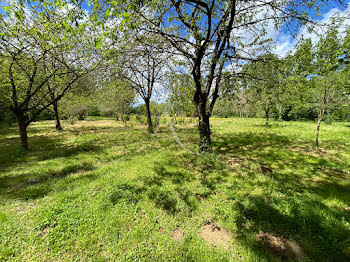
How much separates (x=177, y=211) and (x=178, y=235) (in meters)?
0.56

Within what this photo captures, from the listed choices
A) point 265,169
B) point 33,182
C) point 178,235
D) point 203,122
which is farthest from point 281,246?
point 33,182

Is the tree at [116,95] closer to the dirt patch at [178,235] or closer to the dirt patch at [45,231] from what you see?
the dirt patch at [45,231]

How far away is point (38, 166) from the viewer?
5.50 m

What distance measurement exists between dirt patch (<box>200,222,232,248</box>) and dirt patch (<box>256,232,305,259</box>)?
617 mm

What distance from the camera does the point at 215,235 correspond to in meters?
2.57

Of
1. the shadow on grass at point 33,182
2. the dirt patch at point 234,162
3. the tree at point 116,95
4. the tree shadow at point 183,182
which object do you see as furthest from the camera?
the tree at point 116,95

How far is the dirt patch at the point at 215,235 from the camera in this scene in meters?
2.41

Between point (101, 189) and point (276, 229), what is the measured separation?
453cm

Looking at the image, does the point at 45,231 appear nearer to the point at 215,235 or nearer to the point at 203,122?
the point at 215,235

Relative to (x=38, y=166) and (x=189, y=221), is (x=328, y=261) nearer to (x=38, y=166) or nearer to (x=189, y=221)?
(x=189, y=221)

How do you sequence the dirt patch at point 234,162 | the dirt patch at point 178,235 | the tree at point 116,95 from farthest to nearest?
the tree at point 116,95 → the dirt patch at point 234,162 → the dirt patch at point 178,235

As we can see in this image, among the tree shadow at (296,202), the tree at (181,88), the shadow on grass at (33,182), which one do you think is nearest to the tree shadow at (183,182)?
the tree shadow at (296,202)

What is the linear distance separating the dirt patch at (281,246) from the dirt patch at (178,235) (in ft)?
4.87

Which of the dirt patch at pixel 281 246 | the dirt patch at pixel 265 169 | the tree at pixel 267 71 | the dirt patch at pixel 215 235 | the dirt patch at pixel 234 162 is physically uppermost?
the tree at pixel 267 71
